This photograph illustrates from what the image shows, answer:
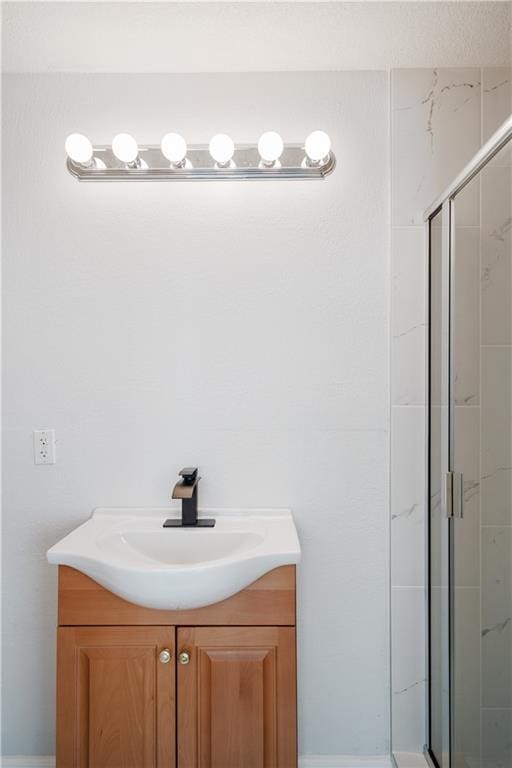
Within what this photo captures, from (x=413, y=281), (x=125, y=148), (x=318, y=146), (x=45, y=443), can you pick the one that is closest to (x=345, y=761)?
(x=45, y=443)

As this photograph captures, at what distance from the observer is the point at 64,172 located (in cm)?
170

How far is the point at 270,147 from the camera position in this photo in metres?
1.51

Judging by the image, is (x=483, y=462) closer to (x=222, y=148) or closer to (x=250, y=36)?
(x=222, y=148)

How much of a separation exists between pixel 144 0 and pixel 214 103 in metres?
0.35

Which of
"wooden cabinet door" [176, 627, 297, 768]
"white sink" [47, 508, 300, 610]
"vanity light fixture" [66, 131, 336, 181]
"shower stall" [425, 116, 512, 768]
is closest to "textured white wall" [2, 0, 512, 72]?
"vanity light fixture" [66, 131, 336, 181]

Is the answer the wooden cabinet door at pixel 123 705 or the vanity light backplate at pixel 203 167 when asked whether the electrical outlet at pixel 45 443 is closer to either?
the wooden cabinet door at pixel 123 705

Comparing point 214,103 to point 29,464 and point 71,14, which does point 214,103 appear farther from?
point 29,464

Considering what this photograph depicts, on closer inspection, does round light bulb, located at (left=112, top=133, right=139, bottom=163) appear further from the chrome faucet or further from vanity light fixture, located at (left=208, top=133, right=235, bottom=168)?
the chrome faucet

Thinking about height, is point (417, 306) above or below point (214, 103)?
below

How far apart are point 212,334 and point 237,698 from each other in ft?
3.39

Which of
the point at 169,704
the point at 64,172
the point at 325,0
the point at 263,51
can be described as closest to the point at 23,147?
the point at 64,172

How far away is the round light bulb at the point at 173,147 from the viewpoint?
4.96ft

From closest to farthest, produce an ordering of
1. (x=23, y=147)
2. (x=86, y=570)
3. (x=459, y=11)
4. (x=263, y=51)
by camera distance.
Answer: (x=86, y=570) < (x=459, y=11) < (x=263, y=51) < (x=23, y=147)

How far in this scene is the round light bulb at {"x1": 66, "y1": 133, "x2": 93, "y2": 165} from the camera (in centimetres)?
152
